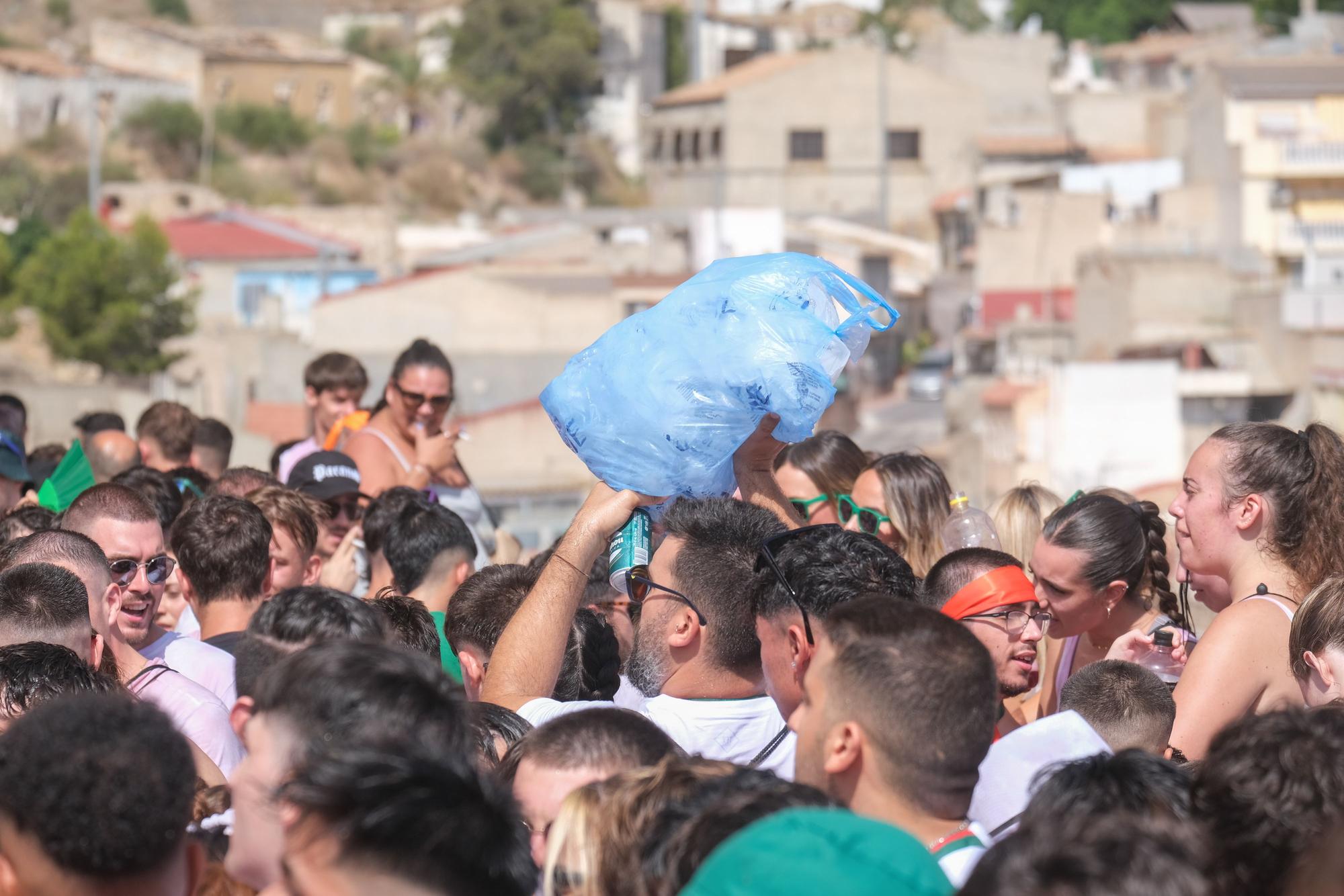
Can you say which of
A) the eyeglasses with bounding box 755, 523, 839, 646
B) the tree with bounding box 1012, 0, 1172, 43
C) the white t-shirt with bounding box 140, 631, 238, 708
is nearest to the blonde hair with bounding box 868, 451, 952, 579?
the eyeglasses with bounding box 755, 523, 839, 646

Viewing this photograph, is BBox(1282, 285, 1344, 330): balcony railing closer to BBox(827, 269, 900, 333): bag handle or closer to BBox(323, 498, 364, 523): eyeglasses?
BBox(323, 498, 364, 523): eyeglasses

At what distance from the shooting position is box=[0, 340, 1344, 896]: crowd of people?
259 centimetres

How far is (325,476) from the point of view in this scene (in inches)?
280

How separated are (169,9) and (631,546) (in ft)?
297

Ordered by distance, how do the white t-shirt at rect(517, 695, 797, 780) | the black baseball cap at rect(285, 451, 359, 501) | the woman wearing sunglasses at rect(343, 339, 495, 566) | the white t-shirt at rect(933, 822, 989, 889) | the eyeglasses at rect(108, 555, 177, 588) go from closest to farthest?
the white t-shirt at rect(933, 822, 989, 889) < the white t-shirt at rect(517, 695, 797, 780) < the eyeglasses at rect(108, 555, 177, 588) < the black baseball cap at rect(285, 451, 359, 501) < the woman wearing sunglasses at rect(343, 339, 495, 566)

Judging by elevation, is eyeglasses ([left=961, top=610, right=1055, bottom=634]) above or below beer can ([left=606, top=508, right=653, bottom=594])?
below

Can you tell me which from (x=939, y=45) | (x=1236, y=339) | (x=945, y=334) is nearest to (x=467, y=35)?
(x=939, y=45)

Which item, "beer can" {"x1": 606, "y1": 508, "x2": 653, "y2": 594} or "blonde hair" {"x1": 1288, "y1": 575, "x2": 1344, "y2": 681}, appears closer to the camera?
"blonde hair" {"x1": 1288, "y1": 575, "x2": 1344, "y2": 681}

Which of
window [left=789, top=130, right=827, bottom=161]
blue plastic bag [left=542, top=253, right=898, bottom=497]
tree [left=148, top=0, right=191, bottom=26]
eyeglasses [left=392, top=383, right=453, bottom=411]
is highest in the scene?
tree [left=148, top=0, right=191, bottom=26]

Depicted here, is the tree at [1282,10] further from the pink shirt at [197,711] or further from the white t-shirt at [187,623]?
the pink shirt at [197,711]

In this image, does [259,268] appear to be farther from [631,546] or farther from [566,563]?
[566,563]

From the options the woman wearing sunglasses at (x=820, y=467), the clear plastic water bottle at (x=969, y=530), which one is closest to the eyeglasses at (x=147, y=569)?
the woman wearing sunglasses at (x=820, y=467)

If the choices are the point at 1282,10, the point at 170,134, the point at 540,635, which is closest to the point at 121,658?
the point at 540,635

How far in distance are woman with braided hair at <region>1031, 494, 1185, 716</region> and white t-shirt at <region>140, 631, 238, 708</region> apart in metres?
2.52
